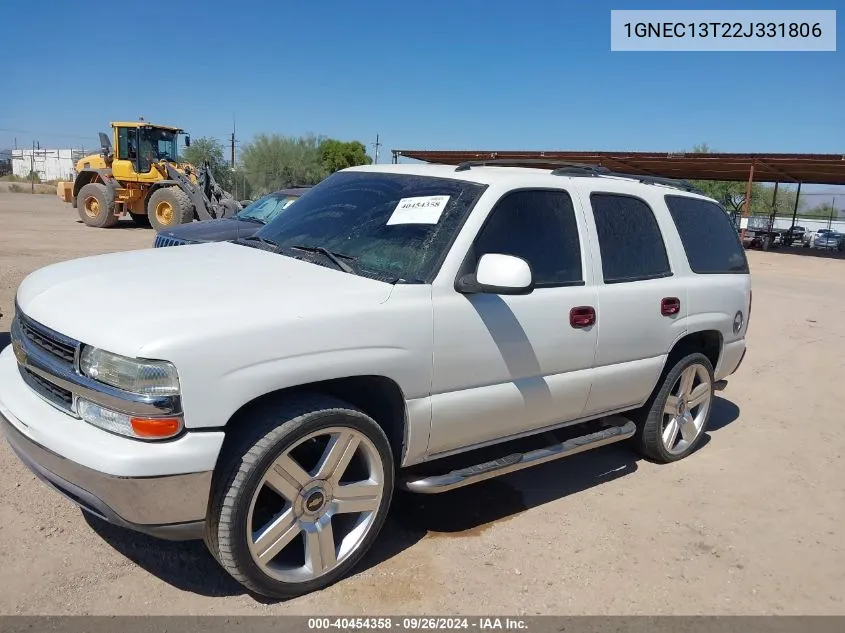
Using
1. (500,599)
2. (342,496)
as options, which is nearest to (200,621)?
(342,496)

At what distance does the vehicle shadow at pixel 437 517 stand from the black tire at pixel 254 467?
23 cm

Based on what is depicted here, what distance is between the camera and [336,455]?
9.96 ft

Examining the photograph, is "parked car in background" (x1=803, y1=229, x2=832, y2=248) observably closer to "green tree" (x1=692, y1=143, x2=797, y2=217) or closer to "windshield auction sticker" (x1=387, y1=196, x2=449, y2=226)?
"green tree" (x1=692, y1=143, x2=797, y2=217)

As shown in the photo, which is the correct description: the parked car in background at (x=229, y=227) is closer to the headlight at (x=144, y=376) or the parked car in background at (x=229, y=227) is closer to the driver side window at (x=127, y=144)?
the headlight at (x=144, y=376)

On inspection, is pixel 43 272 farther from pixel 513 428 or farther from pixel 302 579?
pixel 513 428

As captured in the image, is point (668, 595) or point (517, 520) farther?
point (517, 520)

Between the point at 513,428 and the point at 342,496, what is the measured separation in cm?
108

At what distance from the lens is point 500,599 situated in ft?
10.4

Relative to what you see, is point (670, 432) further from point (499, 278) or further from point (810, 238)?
point (810, 238)

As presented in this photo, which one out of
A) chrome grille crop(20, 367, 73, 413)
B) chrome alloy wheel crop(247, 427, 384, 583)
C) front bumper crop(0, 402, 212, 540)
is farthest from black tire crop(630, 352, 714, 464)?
chrome grille crop(20, 367, 73, 413)

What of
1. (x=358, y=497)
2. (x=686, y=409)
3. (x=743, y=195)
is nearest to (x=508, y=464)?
(x=358, y=497)

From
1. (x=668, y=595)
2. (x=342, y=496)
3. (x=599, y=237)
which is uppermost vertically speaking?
(x=599, y=237)

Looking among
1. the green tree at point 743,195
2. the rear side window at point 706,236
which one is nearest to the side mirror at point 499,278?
the rear side window at point 706,236

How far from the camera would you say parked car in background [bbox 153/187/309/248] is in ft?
28.5
